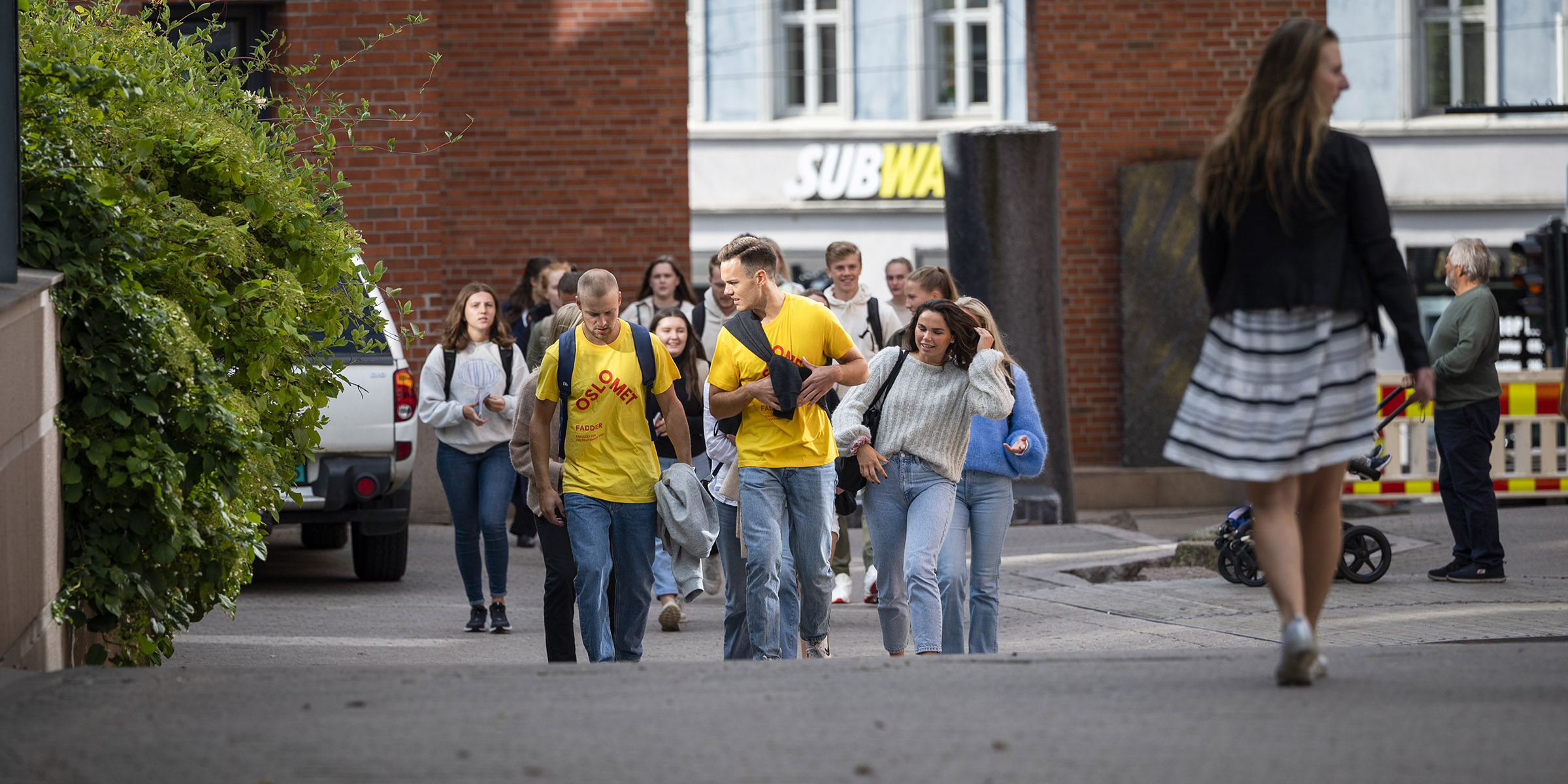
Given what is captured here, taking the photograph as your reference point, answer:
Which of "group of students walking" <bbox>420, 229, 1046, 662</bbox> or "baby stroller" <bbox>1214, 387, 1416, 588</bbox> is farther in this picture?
"baby stroller" <bbox>1214, 387, 1416, 588</bbox>

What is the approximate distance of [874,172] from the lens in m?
26.1

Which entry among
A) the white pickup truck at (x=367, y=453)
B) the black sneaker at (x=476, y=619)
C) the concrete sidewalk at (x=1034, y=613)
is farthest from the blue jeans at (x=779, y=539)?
the white pickup truck at (x=367, y=453)

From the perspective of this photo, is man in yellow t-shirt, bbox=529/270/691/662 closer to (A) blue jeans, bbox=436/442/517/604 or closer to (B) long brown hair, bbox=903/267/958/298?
(B) long brown hair, bbox=903/267/958/298

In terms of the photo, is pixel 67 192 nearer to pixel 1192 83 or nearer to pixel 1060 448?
pixel 1060 448

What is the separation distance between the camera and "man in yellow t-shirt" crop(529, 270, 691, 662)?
6824mm

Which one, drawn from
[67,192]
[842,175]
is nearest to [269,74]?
[67,192]

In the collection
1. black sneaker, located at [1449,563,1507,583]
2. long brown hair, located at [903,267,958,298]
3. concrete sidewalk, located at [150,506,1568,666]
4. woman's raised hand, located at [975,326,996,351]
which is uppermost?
long brown hair, located at [903,267,958,298]

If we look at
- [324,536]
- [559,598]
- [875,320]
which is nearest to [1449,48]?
[875,320]

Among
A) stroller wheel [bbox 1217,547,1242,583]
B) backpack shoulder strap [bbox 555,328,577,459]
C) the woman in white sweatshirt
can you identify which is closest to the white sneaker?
the woman in white sweatshirt

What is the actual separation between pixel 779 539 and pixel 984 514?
873 mm

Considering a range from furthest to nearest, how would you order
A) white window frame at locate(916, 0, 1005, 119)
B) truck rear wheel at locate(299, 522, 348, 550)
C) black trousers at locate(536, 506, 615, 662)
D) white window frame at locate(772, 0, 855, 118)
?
white window frame at locate(772, 0, 855, 118), white window frame at locate(916, 0, 1005, 119), truck rear wheel at locate(299, 522, 348, 550), black trousers at locate(536, 506, 615, 662)

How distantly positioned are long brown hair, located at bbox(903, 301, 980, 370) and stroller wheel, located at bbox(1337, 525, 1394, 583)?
353cm

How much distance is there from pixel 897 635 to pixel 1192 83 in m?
11.1

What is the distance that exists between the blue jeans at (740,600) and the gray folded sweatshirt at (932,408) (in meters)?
0.59
